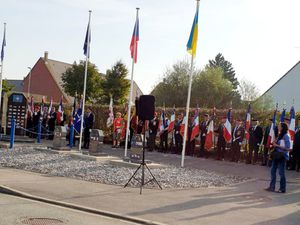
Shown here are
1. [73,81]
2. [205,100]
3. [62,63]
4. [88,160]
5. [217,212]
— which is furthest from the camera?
[62,63]

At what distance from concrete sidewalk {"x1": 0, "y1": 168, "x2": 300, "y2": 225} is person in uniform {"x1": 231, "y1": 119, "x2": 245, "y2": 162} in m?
6.52

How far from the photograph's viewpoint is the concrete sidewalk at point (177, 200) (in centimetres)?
966

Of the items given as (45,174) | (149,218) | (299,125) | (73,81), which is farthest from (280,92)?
(149,218)

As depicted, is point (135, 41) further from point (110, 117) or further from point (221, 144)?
point (110, 117)

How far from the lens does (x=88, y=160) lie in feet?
59.9

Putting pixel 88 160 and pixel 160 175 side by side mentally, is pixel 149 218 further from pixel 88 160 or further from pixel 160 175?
pixel 88 160

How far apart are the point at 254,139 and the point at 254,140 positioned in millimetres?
43

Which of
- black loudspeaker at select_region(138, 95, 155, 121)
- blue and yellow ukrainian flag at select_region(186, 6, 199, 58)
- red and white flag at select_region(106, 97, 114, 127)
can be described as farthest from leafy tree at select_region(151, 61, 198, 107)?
A: black loudspeaker at select_region(138, 95, 155, 121)

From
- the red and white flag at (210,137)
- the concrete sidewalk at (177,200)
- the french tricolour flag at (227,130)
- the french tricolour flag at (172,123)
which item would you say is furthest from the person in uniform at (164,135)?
the concrete sidewalk at (177,200)

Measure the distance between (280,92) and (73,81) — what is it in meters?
25.9

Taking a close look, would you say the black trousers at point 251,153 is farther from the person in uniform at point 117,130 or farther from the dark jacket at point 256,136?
the person in uniform at point 117,130

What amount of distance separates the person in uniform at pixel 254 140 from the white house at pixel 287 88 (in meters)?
37.3

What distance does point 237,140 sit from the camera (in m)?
21.0

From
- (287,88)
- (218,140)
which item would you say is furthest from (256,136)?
(287,88)
